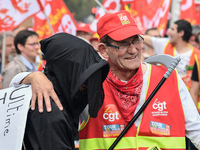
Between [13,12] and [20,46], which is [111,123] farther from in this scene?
[13,12]

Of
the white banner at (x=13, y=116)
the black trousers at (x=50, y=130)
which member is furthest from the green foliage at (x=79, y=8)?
the black trousers at (x=50, y=130)

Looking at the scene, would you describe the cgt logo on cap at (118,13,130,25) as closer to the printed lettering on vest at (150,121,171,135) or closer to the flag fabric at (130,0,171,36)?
the printed lettering on vest at (150,121,171,135)

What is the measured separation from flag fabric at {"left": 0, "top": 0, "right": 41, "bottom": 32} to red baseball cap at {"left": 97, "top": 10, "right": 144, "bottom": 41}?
3452mm

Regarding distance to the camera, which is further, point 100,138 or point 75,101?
point 100,138

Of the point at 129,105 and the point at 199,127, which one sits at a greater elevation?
the point at 129,105

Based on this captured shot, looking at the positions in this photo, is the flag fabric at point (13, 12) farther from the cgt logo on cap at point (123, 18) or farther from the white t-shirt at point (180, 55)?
the cgt logo on cap at point (123, 18)

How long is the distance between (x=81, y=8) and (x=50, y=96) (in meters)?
53.6

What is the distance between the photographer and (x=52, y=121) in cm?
209

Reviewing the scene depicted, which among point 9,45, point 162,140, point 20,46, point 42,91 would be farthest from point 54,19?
point 42,91

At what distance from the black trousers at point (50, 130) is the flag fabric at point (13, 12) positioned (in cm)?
410

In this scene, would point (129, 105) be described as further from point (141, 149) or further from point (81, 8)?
point (81, 8)

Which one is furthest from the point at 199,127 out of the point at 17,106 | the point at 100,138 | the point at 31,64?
the point at 31,64

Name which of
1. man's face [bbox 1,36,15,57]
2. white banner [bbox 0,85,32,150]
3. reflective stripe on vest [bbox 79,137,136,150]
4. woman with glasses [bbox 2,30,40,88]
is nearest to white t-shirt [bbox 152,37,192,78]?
woman with glasses [bbox 2,30,40,88]

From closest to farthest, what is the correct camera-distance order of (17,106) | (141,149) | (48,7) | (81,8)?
(17,106) → (141,149) → (48,7) → (81,8)
